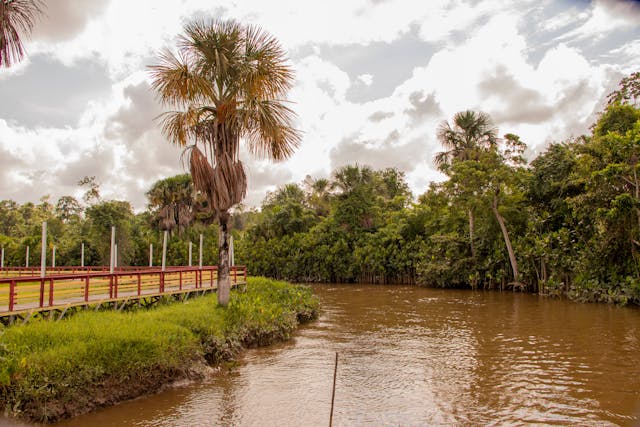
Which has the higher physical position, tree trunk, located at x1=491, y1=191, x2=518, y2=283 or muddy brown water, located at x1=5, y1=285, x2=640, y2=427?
tree trunk, located at x1=491, y1=191, x2=518, y2=283

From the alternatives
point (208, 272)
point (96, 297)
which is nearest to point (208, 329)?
point (96, 297)

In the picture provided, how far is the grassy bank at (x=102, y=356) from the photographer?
708 centimetres

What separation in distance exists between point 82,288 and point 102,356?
215 inches

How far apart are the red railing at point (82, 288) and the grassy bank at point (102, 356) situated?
1.15 meters

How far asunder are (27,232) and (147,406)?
63.7 meters

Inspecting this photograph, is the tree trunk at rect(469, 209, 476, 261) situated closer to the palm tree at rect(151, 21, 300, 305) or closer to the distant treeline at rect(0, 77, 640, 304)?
the distant treeline at rect(0, 77, 640, 304)

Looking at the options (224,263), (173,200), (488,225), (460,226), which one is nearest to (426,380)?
(224,263)

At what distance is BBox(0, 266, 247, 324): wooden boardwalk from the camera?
10.4 m

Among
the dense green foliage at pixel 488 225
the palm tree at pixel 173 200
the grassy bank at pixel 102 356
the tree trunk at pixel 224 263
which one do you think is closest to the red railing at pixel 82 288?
the grassy bank at pixel 102 356

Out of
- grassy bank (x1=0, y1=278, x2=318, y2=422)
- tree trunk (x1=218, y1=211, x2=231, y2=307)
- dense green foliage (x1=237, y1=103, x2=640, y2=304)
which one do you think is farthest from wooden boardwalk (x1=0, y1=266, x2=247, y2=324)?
dense green foliage (x1=237, y1=103, x2=640, y2=304)

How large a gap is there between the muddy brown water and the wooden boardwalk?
4.13m

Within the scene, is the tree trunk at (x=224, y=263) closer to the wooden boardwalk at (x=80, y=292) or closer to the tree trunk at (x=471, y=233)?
the wooden boardwalk at (x=80, y=292)

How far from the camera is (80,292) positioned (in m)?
13.5

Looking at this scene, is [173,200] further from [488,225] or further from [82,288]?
[82,288]
